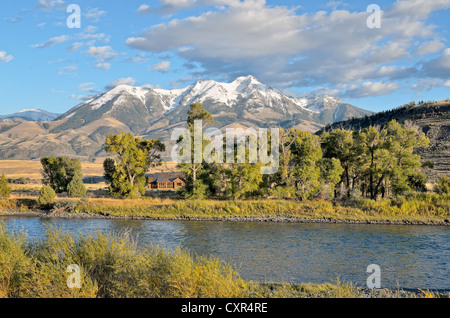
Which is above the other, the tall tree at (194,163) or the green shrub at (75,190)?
the tall tree at (194,163)

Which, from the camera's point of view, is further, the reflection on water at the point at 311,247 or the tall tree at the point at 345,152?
the tall tree at the point at 345,152

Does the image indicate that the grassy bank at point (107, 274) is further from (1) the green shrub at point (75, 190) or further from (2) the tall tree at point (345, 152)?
(1) the green shrub at point (75, 190)

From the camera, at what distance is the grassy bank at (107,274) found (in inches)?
436

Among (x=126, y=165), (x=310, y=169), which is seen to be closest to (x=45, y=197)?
(x=126, y=165)

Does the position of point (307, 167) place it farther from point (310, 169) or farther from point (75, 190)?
point (75, 190)

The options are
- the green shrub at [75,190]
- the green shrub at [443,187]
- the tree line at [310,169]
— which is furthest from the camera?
the green shrub at [75,190]

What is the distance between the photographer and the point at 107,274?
1250 cm

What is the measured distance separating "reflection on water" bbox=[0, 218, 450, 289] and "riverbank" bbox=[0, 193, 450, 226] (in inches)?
98.6

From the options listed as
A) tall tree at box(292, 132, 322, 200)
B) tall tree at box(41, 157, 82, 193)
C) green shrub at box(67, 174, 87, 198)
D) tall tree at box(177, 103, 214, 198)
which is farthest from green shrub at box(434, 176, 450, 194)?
tall tree at box(41, 157, 82, 193)

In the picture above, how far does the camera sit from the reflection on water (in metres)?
21.5

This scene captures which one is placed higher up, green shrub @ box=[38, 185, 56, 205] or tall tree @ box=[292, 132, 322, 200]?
tall tree @ box=[292, 132, 322, 200]

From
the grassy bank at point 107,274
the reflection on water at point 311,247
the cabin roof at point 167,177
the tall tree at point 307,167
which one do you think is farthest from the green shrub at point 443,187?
the cabin roof at point 167,177

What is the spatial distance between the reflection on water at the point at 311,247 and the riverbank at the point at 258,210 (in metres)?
2.50

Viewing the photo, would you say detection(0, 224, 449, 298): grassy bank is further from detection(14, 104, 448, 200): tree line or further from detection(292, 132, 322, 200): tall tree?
detection(14, 104, 448, 200): tree line
